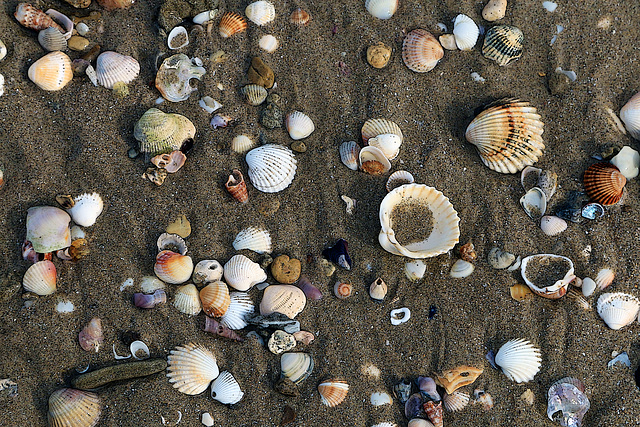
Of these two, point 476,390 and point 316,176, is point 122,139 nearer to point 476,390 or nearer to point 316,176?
point 316,176

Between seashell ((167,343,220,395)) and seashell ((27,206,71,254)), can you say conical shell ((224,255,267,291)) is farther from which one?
seashell ((27,206,71,254))

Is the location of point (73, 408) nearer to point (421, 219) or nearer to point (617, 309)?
point (421, 219)

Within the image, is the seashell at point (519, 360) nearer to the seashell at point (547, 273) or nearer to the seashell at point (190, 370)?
the seashell at point (547, 273)

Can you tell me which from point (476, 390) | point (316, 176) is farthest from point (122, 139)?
point (476, 390)

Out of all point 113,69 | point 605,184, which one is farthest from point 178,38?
point 605,184

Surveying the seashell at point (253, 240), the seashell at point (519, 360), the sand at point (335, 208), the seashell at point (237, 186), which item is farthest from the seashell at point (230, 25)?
the seashell at point (519, 360)

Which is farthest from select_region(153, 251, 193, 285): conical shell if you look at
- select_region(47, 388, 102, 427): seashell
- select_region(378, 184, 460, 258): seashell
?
select_region(378, 184, 460, 258): seashell
